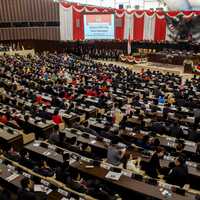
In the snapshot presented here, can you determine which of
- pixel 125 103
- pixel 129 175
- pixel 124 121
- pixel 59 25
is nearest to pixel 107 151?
pixel 129 175

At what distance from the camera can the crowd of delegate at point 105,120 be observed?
7.39 meters

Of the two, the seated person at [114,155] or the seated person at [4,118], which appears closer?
the seated person at [114,155]

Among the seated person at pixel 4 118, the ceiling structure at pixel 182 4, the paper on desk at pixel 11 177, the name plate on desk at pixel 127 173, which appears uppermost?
the ceiling structure at pixel 182 4

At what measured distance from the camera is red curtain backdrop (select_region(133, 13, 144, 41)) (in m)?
30.9

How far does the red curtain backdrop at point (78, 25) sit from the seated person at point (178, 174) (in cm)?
2696

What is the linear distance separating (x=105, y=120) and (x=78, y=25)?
74.7 feet

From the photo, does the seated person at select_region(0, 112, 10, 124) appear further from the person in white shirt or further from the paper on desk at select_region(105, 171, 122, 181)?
the paper on desk at select_region(105, 171, 122, 181)

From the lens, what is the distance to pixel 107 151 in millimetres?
8500

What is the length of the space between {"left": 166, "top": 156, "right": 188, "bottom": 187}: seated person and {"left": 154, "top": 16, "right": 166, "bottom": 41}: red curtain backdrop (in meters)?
24.9

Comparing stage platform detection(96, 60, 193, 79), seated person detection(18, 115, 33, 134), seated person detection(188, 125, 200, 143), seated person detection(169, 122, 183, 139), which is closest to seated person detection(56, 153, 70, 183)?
seated person detection(18, 115, 33, 134)

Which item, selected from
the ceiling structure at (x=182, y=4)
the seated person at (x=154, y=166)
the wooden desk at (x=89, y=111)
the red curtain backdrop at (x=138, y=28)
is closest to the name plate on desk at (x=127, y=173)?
the seated person at (x=154, y=166)

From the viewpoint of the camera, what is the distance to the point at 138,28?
3119cm

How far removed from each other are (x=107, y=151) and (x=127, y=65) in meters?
20.4

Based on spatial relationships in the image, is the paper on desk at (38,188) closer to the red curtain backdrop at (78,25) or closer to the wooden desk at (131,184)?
the wooden desk at (131,184)
